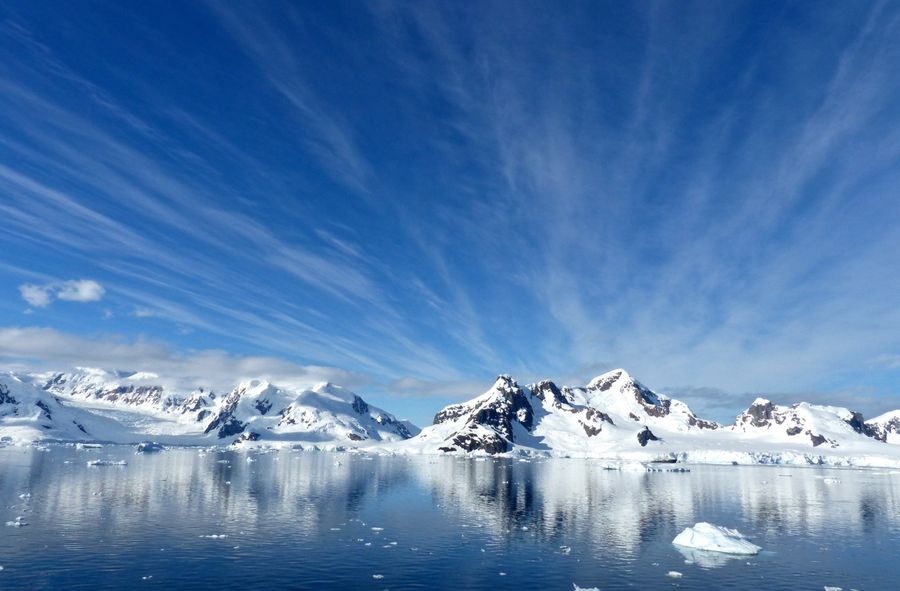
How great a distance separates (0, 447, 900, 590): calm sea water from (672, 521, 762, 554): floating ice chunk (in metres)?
2.15

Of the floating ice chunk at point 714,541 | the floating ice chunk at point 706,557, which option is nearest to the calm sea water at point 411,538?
the floating ice chunk at point 706,557

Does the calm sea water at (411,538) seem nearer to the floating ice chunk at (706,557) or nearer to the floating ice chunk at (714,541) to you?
the floating ice chunk at (706,557)

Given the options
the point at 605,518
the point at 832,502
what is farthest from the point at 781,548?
the point at 832,502

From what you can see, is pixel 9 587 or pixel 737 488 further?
pixel 737 488

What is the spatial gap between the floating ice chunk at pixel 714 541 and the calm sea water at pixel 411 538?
215 cm

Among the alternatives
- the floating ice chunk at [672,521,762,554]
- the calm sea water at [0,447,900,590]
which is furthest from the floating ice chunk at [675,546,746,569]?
the floating ice chunk at [672,521,762,554]

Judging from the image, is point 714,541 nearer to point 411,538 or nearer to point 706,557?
point 706,557

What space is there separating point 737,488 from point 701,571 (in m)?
116

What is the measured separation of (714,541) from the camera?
223ft

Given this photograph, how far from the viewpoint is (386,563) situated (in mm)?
58281

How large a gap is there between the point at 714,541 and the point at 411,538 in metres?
37.0

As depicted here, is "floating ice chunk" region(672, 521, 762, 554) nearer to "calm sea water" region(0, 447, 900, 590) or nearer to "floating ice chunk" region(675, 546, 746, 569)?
"floating ice chunk" region(675, 546, 746, 569)

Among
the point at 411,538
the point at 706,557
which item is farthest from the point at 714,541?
the point at 411,538

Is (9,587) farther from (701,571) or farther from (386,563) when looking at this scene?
(701,571)
